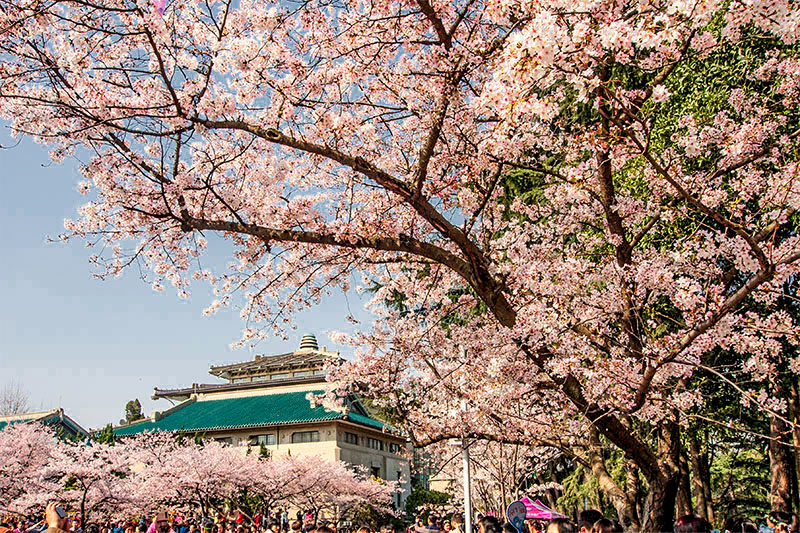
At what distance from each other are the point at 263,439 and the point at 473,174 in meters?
30.8

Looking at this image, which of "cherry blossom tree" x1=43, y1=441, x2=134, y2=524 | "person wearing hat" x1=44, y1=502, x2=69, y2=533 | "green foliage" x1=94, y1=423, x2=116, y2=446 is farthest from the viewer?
"green foliage" x1=94, y1=423, x2=116, y2=446

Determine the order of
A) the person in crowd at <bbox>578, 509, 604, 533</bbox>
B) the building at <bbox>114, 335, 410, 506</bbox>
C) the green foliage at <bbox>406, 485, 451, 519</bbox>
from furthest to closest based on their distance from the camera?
the green foliage at <bbox>406, 485, 451, 519</bbox> < the building at <bbox>114, 335, 410, 506</bbox> < the person in crowd at <bbox>578, 509, 604, 533</bbox>

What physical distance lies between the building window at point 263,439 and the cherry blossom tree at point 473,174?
1108 inches

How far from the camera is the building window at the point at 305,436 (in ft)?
107

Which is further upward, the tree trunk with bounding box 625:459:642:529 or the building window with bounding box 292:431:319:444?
the building window with bounding box 292:431:319:444

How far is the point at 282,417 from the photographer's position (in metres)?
33.5

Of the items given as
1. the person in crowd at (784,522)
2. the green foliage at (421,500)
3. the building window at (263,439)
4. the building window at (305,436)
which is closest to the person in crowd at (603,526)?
the person in crowd at (784,522)

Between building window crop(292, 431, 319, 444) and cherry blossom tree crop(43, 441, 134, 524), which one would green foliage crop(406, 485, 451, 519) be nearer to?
building window crop(292, 431, 319, 444)

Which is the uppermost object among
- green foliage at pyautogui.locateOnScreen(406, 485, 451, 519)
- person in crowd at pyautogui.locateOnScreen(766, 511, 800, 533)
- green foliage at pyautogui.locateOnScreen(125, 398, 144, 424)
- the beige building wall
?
green foliage at pyautogui.locateOnScreen(125, 398, 144, 424)

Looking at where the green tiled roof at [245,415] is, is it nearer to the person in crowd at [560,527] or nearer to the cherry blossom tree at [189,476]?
the cherry blossom tree at [189,476]

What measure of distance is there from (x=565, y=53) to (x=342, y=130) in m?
Answer: 2.89

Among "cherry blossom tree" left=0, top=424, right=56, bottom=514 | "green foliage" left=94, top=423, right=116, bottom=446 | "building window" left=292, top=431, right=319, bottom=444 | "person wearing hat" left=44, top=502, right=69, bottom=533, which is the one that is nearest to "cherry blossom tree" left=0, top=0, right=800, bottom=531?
"person wearing hat" left=44, top=502, right=69, bottom=533

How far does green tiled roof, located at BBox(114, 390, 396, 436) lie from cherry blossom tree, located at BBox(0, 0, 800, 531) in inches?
1020

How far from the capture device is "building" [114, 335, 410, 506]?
32.5 metres
